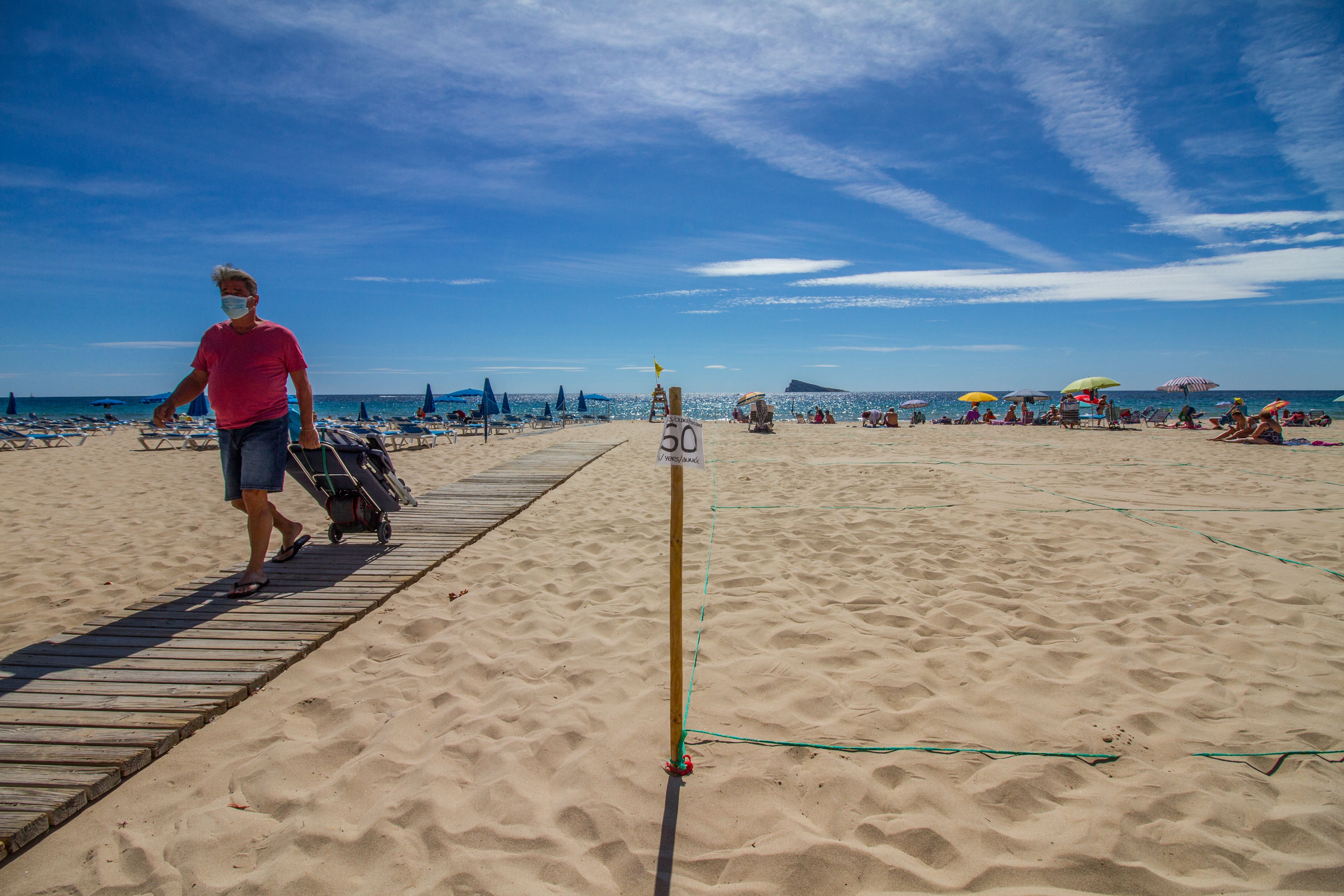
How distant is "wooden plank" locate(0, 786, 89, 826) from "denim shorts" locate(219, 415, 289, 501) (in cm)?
176

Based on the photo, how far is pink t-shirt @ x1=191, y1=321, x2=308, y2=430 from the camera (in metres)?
3.39

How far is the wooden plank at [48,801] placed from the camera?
1.78m

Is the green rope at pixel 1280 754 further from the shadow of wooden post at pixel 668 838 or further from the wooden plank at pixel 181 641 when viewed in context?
the wooden plank at pixel 181 641

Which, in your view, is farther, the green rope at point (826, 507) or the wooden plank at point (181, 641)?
the green rope at point (826, 507)

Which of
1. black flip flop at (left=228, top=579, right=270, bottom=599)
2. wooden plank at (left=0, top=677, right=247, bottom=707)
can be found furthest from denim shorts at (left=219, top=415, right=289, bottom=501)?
wooden plank at (left=0, top=677, right=247, bottom=707)

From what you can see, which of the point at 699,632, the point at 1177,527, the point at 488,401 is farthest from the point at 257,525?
the point at 488,401

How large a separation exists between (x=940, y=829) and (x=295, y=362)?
4.08 metres

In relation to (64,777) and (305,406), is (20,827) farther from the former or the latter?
(305,406)

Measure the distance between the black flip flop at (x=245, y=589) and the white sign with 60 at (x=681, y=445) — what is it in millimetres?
3132

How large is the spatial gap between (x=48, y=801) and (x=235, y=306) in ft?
8.33

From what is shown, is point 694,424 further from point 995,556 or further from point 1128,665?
point 995,556

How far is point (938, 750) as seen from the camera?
2195 millimetres

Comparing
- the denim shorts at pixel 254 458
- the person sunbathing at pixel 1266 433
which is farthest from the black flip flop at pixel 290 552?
the person sunbathing at pixel 1266 433

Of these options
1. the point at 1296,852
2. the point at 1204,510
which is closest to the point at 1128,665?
the point at 1296,852
